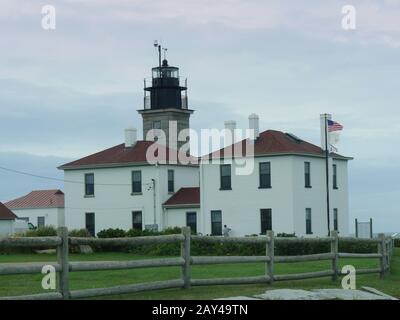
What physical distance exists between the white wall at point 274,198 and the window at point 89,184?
968 cm

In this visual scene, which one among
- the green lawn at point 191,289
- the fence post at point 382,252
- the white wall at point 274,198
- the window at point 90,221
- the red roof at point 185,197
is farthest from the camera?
the window at point 90,221

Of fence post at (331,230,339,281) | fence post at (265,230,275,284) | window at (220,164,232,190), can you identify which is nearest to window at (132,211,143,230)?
window at (220,164,232,190)

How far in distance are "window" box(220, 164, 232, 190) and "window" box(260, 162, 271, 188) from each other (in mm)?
2325

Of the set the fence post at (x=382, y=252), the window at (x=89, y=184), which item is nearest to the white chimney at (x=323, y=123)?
the window at (x=89, y=184)

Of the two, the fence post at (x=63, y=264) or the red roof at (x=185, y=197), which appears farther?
the red roof at (x=185, y=197)

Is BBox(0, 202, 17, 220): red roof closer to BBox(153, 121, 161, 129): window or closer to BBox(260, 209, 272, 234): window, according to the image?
BBox(153, 121, 161, 129): window

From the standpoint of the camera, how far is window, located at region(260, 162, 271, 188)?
202 feet

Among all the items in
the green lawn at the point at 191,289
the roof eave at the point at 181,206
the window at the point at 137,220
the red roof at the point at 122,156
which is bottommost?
the green lawn at the point at 191,289

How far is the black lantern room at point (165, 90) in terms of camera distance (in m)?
82.4

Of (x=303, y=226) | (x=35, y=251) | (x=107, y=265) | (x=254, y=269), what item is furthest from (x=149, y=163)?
(x=107, y=265)

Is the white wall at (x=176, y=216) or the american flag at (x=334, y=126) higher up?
the american flag at (x=334, y=126)

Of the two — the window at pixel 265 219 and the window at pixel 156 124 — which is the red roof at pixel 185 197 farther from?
the window at pixel 156 124
